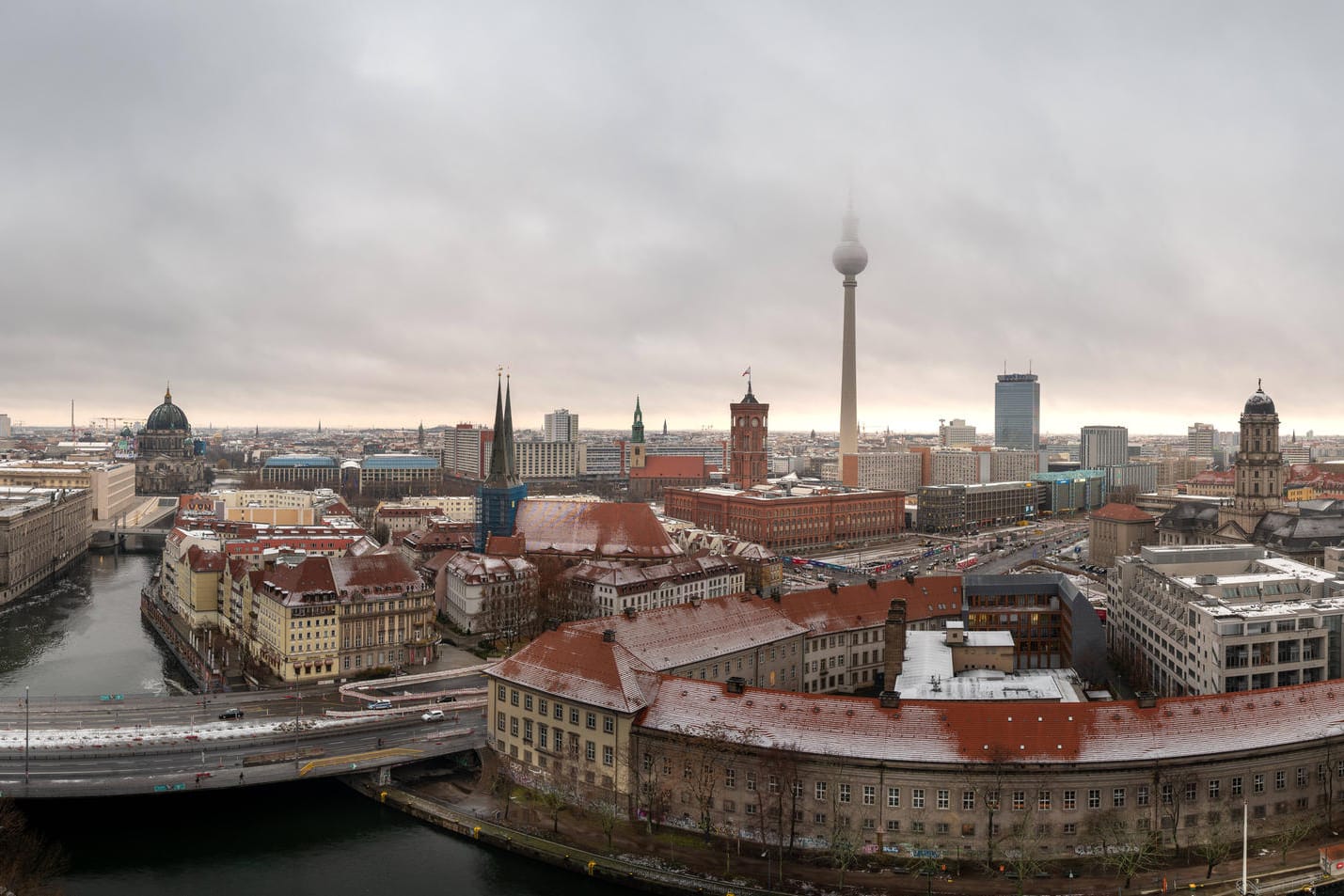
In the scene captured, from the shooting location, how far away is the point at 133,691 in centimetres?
5672

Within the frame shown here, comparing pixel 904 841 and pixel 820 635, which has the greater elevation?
pixel 820 635

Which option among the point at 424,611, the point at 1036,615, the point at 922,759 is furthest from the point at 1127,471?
the point at 922,759

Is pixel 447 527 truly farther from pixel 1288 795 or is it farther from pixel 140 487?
pixel 140 487

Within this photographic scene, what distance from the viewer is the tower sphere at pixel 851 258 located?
18300cm

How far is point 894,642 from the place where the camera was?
155 feet

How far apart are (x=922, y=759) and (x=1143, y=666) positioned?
28.5 m

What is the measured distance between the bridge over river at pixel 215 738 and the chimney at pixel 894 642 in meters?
18.3

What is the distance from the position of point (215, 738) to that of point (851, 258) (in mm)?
154929

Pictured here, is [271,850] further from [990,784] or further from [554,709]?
[990,784]

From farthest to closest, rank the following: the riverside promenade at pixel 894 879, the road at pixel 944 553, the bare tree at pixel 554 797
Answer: the road at pixel 944 553 < the bare tree at pixel 554 797 < the riverside promenade at pixel 894 879

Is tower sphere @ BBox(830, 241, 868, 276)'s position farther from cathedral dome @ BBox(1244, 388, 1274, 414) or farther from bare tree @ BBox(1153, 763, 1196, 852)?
bare tree @ BBox(1153, 763, 1196, 852)

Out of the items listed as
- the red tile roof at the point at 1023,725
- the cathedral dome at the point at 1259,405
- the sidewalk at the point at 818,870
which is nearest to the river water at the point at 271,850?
the sidewalk at the point at 818,870

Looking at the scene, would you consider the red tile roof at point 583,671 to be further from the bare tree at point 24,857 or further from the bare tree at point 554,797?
the bare tree at point 24,857

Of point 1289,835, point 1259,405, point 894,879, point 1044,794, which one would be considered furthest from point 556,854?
point 1259,405
